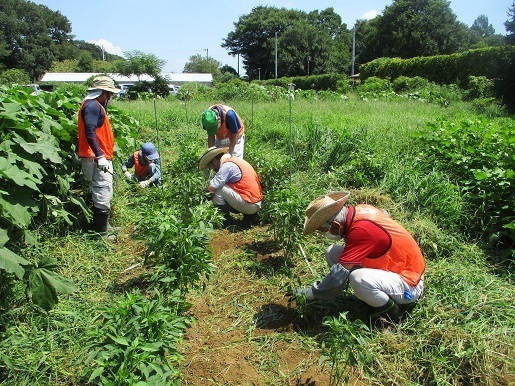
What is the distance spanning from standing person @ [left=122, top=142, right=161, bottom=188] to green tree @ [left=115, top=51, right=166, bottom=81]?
1925cm

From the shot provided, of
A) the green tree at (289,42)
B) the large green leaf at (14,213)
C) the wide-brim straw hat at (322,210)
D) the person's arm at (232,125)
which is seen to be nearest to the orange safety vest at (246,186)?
the person's arm at (232,125)

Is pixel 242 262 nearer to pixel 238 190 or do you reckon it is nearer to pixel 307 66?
pixel 238 190

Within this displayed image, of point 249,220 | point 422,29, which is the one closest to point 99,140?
point 249,220

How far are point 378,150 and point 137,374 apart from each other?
4.53 m

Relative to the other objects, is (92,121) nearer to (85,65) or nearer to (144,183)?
(144,183)

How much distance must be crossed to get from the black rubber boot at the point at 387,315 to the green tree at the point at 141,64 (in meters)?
22.9

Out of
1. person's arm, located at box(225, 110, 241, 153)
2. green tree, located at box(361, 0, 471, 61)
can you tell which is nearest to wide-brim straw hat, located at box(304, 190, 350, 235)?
person's arm, located at box(225, 110, 241, 153)

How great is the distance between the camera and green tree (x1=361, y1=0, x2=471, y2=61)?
1580 inches

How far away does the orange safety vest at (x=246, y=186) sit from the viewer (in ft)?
14.5

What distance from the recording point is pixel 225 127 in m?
5.17

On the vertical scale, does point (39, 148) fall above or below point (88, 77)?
below

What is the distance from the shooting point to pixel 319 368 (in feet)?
8.18

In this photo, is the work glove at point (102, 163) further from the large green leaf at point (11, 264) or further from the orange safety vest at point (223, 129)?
the large green leaf at point (11, 264)

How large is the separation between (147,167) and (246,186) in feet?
6.25
